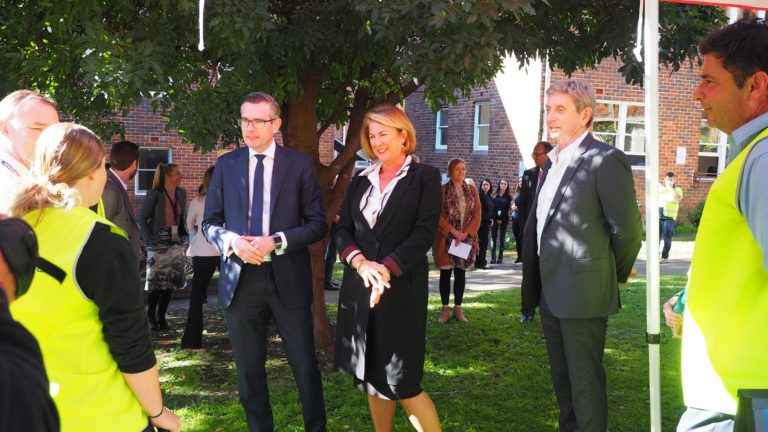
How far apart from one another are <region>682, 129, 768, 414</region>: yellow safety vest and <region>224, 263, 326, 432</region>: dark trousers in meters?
2.43

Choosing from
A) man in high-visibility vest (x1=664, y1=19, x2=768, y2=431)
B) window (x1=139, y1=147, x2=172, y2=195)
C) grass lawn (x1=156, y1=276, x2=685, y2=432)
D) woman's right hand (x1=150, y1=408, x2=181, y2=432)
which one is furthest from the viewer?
window (x1=139, y1=147, x2=172, y2=195)

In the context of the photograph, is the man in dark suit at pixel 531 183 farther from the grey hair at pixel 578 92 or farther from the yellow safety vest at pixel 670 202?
the yellow safety vest at pixel 670 202

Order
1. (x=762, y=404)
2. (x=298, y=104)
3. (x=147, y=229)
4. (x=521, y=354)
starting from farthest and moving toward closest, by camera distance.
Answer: (x=147, y=229), (x=521, y=354), (x=298, y=104), (x=762, y=404)

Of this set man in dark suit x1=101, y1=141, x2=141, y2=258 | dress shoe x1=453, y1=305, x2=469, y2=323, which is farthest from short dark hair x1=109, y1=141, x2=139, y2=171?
dress shoe x1=453, y1=305, x2=469, y2=323

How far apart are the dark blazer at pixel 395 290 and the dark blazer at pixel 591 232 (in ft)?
2.30

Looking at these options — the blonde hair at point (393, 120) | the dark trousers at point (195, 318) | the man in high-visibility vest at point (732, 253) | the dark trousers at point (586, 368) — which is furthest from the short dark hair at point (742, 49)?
the dark trousers at point (195, 318)

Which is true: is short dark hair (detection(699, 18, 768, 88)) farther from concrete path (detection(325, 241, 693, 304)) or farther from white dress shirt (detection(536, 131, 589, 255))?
concrete path (detection(325, 241, 693, 304))

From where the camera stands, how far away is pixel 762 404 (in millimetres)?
1736

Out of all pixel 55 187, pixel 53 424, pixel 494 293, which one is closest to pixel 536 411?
pixel 55 187

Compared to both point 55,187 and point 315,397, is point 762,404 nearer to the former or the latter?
point 55,187

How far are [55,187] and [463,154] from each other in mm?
20131

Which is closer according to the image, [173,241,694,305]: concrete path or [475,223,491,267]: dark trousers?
[173,241,694,305]: concrete path

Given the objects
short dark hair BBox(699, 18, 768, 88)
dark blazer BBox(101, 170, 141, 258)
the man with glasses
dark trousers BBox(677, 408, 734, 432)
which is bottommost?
dark trousers BBox(677, 408, 734, 432)

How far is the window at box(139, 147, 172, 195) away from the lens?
62.0ft
